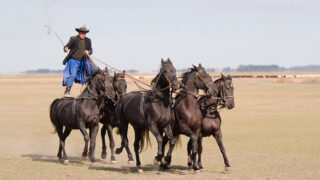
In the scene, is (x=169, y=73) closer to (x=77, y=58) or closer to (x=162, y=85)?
(x=162, y=85)

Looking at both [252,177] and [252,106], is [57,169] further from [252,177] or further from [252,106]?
[252,106]

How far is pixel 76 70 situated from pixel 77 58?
36cm

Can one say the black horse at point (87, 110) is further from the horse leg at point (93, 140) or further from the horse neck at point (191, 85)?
the horse neck at point (191, 85)

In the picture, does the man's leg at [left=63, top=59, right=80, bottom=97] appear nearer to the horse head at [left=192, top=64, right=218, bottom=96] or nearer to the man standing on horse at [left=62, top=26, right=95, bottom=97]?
the man standing on horse at [left=62, top=26, right=95, bottom=97]

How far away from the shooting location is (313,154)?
17.8m

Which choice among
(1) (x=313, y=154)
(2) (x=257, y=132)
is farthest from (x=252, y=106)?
(1) (x=313, y=154)

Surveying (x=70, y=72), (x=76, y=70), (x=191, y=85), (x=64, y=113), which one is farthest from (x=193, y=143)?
(x=70, y=72)

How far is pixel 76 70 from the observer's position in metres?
17.7

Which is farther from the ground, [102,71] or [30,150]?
[102,71]

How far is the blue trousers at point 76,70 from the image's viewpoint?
17.6m

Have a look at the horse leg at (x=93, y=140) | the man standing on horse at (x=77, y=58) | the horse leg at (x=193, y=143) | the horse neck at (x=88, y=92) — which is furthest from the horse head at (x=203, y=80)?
the man standing on horse at (x=77, y=58)

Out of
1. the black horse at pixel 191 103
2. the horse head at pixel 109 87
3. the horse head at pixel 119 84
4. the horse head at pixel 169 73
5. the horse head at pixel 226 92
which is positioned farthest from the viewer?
the horse head at pixel 119 84

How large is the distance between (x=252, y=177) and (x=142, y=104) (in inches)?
124

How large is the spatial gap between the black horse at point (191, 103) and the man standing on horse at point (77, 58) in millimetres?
3969
